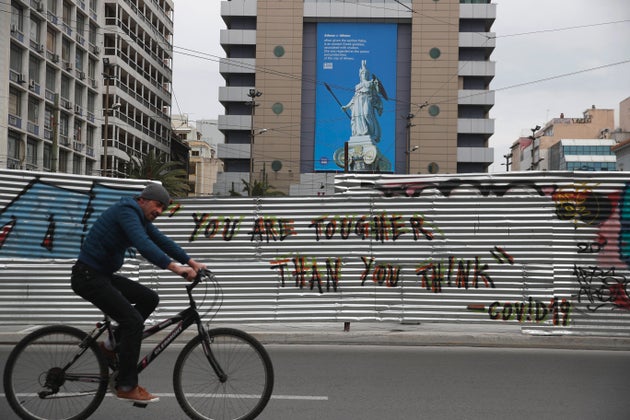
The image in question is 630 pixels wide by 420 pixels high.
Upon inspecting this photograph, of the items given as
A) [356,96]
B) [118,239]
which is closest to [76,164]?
[356,96]

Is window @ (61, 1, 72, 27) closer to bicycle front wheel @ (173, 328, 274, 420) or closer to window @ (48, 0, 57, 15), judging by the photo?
window @ (48, 0, 57, 15)

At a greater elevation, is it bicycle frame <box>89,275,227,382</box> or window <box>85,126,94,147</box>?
window <box>85,126,94,147</box>

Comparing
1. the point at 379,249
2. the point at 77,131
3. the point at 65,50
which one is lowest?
the point at 379,249

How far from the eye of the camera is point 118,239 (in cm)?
593

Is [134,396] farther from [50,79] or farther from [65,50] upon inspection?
[65,50]

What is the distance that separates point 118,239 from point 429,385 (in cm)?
342

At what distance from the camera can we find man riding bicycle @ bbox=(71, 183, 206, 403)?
18.9ft

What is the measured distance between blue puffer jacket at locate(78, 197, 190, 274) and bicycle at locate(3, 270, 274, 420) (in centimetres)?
40

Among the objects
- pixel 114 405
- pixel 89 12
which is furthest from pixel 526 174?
pixel 89 12

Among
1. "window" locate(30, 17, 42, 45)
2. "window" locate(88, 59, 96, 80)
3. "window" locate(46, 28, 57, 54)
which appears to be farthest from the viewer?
"window" locate(88, 59, 96, 80)

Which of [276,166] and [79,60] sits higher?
[79,60]

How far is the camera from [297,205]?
1234 centimetres

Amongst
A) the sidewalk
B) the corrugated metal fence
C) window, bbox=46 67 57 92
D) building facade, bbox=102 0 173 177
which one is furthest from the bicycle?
building facade, bbox=102 0 173 177

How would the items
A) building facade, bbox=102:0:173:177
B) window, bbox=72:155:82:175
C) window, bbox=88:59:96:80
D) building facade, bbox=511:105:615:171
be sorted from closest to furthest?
1. window, bbox=72:155:82:175
2. window, bbox=88:59:96:80
3. building facade, bbox=102:0:173:177
4. building facade, bbox=511:105:615:171
